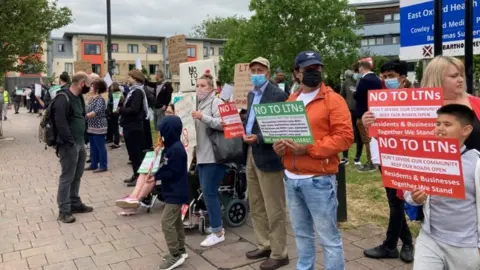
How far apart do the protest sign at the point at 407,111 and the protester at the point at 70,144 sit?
469 cm

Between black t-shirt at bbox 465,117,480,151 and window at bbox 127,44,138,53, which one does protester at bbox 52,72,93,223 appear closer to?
black t-shirt at bbox 465,117,480,151

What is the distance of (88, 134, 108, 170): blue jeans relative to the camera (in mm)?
9594

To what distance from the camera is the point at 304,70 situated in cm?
341

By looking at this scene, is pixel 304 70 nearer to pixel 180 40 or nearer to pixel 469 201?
pixel 469 201

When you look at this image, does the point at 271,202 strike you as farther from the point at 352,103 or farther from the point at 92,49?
the point at 92,49

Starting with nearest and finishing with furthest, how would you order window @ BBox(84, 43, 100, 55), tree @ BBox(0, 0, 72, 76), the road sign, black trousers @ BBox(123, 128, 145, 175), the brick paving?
Answer: the brick paving, the road sign, black trousers @ BBox(123, 128, 145, 175), tree @ BBox(0, 0, 72, 76), window @ BBox(84, 43, 100, 55)

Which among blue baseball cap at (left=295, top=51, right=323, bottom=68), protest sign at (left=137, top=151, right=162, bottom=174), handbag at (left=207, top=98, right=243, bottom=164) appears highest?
blue baseball cap at (left=295, top=51, right=323, bottom=68)

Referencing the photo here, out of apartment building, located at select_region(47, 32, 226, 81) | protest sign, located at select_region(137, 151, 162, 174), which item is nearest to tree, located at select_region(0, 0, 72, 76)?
protest sign, located at select_region(137, 151, 162, 174)

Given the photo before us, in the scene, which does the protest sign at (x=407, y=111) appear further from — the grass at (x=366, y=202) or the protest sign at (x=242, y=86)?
the grass at (x=366, y=202)

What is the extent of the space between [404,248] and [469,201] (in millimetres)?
2269

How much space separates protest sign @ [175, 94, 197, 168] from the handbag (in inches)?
9.2

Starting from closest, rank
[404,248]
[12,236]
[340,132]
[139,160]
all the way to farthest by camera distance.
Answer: [340,132]
[404,248]
[12,236]
[139,160]

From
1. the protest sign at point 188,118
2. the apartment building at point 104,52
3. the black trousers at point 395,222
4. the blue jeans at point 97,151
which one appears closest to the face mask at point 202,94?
the protest sign at point 188,118

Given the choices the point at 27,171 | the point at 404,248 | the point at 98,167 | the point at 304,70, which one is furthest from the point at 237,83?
the point at 27,171
